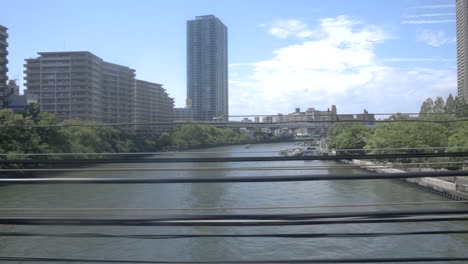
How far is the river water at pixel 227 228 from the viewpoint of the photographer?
4.99 m

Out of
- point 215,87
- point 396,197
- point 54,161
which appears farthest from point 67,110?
point 54,161

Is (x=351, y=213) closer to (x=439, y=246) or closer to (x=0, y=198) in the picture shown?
(x=439, y=246)

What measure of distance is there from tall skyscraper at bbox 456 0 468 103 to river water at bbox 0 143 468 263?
5100 mm

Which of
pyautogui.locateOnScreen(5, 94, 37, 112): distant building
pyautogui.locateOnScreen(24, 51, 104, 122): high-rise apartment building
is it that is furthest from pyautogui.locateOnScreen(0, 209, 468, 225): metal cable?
pyautogui.locateOnScreen(5, 94, 37, 112): distant building

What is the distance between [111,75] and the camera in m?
11.6

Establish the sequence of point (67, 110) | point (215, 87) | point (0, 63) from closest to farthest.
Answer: point (215, 87) → point (67, 110) → point (0, 63)

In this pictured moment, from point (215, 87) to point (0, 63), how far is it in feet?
77.3

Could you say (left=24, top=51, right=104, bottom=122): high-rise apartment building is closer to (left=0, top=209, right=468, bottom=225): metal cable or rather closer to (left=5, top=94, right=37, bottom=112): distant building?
(left=5, top=94, right=37, bottom=112): distant building

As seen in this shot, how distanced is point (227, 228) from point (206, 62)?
5507mm

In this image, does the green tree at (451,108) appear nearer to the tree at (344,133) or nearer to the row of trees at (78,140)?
the tree at (344,133)

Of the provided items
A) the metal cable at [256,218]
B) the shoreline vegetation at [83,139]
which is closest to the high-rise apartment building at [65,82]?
the shoreline vegetation at [83,139]

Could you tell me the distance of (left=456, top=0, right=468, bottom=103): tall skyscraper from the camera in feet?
35.2

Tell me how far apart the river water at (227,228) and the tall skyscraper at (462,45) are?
510 cm

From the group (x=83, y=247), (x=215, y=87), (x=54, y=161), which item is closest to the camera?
(x=54, y=161)
